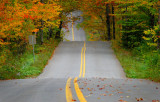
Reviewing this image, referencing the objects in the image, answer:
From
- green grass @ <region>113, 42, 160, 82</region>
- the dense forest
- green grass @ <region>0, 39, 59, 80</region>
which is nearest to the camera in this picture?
green grass @ <region>113, 42, 160, 82</region>

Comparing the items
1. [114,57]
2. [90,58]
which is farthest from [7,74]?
[114,57]

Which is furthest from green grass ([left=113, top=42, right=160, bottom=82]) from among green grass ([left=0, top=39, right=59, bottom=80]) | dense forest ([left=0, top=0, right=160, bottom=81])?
green grass ([left=0, top=39, right=59, bottom=80])

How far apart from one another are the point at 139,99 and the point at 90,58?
22805 millimetres

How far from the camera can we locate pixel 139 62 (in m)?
27.0

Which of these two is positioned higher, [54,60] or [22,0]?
[22,0]

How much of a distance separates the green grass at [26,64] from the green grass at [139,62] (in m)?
7.83

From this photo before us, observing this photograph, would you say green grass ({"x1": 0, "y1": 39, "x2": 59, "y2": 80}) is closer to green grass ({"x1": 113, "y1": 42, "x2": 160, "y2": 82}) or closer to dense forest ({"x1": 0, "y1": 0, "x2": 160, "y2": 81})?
dense forest ({"x1": 0, "y1": 0, "x2": 160, "y2": 81})

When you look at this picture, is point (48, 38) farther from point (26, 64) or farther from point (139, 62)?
point (139, 62)

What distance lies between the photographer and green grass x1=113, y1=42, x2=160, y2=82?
2015 cm

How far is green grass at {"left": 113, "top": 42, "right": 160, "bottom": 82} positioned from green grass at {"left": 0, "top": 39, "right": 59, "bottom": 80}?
783cm

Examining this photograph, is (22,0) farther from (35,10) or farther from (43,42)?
(43,42)

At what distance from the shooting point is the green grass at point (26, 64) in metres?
20.6

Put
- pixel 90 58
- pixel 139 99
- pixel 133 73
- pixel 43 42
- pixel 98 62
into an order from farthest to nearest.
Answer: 1. pixel 43 42
2. pixel 90 58
3. pixel 98 62
4. pixel 133 73
5. pixel 139 99

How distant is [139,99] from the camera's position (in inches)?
284
